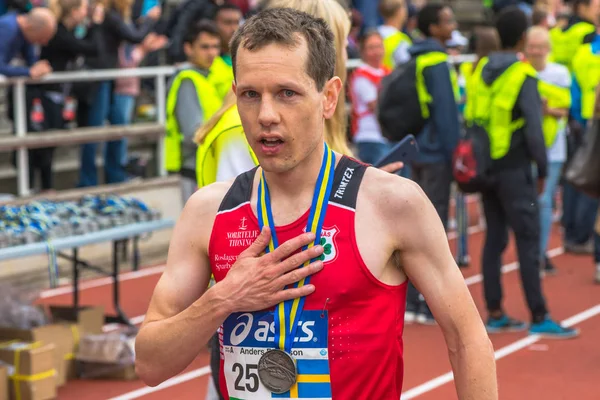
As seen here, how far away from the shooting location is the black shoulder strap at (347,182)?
2.72 meters

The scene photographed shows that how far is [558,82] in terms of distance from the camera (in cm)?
1058

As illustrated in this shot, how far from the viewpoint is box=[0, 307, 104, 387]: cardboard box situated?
729 cm

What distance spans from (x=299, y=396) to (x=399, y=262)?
408 mm

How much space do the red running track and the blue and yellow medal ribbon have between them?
446 centimetres

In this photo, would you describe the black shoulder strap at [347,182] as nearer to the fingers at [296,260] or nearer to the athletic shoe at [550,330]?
the fingers at [296,260]

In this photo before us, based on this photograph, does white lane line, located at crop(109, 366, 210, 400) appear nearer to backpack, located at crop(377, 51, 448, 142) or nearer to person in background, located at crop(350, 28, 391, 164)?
backpack, located at crop(377, 51, 448, 142)

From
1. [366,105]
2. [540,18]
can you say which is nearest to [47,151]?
[366,105]

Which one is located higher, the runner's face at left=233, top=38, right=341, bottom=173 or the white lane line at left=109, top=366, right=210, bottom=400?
the runner's face at left=233, top=38, right=341, bottom=173

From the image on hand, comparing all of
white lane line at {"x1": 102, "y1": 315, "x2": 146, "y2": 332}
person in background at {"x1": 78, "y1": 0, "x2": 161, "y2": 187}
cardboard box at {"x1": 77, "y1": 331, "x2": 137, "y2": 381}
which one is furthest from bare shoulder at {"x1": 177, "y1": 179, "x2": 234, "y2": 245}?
person in background at {"x1": 78, "y1": 0, "x2": 161, "y2": 187}

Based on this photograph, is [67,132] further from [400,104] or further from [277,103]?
[277,103]

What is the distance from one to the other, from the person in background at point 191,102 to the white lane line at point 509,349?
2.40 meters

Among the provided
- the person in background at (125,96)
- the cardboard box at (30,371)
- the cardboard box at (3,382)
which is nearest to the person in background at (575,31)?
the person in background at (125,96)

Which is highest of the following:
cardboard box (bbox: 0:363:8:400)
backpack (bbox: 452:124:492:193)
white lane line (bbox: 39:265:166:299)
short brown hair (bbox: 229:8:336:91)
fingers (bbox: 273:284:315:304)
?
short brown hair (bbox: 229:8:336:91)

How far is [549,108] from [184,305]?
796 centimetres
